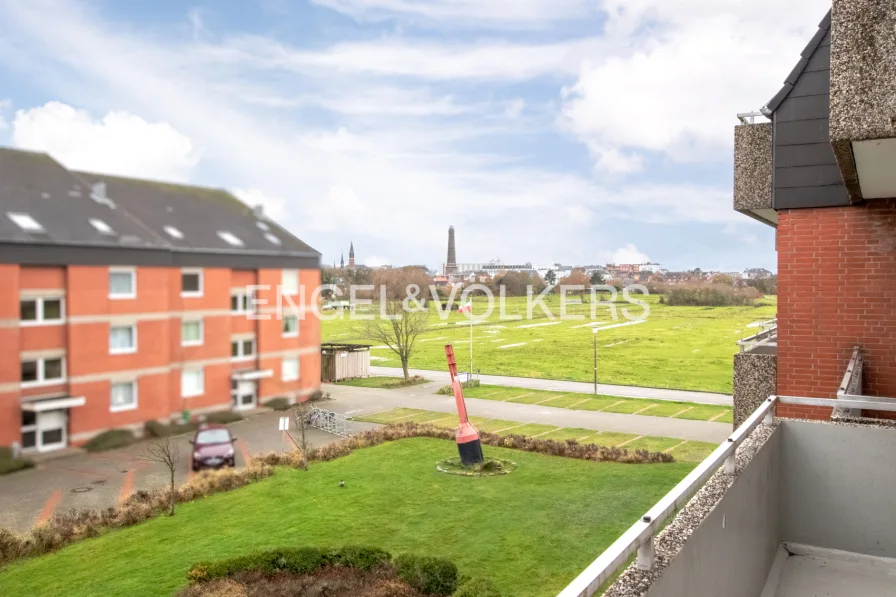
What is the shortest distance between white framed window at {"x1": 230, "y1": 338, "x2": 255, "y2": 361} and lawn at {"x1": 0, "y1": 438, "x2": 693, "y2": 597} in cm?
157

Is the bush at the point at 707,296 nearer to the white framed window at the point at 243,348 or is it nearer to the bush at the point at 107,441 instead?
the white framed window at the point at 243,348

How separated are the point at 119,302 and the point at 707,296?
59.0ft

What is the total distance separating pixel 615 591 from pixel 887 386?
3.12 meters

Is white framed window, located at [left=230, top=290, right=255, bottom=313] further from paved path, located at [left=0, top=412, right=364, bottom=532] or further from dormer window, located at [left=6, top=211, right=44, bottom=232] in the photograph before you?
dormer window, located at [left=6, top=211, right=44, bottom=232]

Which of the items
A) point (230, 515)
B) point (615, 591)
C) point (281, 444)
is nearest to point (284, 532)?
point (230, 515)

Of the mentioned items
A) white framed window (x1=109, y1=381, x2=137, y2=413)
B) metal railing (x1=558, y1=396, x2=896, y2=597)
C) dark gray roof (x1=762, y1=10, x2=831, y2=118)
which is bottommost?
white framed window (x1=109, y1=381, x2=137, y2=413)

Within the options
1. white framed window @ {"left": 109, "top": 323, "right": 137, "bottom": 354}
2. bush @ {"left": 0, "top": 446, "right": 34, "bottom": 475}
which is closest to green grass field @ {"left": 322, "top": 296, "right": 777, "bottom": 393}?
white framed window @ {"left": 109, "top": 323, "right": 137, "bottom": 354}

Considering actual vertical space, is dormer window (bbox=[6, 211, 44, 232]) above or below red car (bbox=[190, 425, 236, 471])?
above

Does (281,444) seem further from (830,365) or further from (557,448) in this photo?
(830,365)

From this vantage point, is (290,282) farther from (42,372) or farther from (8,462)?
(8,462)

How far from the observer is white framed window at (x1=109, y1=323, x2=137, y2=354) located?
506 centimetres

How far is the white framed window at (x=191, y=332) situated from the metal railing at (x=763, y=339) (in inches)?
168

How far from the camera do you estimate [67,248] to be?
5.01m

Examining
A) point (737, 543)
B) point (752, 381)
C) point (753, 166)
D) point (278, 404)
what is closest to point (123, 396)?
point (278, 404)
